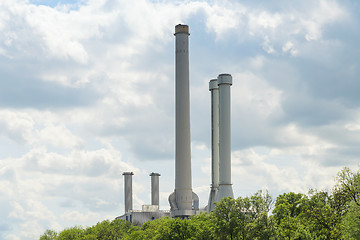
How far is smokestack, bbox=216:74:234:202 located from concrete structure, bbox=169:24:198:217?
347 inches

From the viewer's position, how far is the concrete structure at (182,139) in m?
140

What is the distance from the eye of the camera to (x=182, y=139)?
14012cm

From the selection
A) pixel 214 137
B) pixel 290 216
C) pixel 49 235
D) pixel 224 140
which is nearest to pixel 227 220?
pixel 290 216

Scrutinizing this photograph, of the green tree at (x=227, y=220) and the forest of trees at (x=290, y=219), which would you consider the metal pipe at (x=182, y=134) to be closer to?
the forest of trees at (x=290, y=219)

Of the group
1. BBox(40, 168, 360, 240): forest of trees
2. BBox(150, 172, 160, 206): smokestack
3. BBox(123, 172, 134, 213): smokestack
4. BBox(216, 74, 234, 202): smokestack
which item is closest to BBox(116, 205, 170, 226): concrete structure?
BBox(150, 172, 160, 206): smokestack

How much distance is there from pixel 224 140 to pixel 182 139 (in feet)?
35.5

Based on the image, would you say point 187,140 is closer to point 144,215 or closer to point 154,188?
point 144,215

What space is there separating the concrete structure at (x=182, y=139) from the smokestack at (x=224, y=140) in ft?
28.9

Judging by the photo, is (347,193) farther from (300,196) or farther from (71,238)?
(71,238)

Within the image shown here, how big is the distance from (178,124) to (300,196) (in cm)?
5118

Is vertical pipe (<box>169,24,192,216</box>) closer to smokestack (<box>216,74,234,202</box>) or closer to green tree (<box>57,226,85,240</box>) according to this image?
smokestack (<box>216,74,234,202</box>)

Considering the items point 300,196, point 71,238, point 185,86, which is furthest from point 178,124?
point 300,196

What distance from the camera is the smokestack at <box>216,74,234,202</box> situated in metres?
134

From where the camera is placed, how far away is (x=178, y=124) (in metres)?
141
